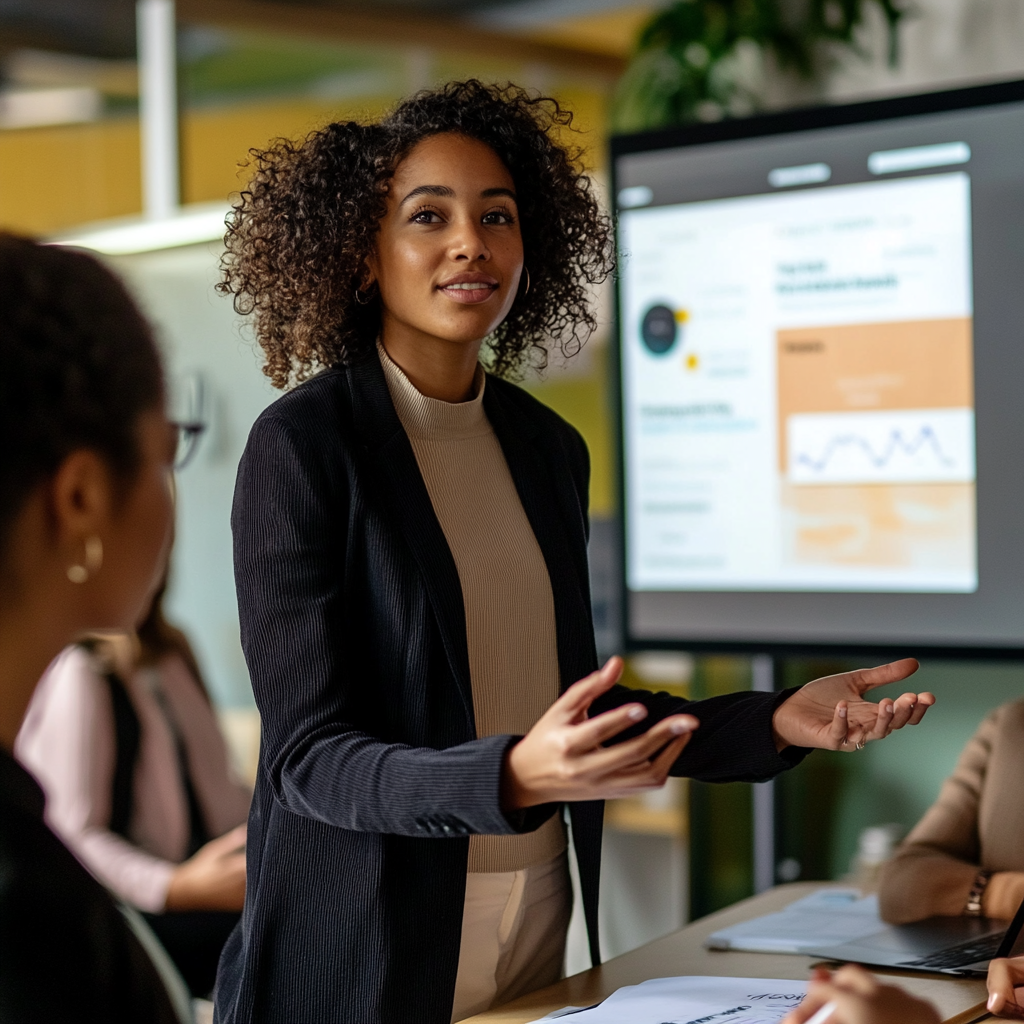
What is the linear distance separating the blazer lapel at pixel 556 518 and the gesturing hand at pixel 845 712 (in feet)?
0.76

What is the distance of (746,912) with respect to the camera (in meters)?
1.79

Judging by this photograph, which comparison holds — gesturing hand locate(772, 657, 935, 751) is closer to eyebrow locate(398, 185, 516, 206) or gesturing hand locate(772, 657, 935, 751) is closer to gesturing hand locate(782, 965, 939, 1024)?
gesturing hand locate(782, 965, 939, 1024)

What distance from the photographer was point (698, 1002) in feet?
4.31

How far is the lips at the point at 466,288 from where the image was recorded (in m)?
1.36

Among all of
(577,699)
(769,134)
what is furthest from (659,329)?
(577,699)

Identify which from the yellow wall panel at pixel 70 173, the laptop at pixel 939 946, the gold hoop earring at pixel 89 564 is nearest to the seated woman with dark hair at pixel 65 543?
A: the gold hoop earring at pixel 89 564

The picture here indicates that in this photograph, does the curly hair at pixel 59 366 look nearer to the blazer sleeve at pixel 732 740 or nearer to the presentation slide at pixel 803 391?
the blazer sleeve at pixel 732 740

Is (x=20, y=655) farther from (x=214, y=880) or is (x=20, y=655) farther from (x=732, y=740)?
(x=214, y=880)

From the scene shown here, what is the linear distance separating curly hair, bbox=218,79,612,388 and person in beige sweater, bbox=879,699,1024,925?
0.82 m

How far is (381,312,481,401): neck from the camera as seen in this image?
55.9 inches

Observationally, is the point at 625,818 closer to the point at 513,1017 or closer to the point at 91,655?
the point at 91,655

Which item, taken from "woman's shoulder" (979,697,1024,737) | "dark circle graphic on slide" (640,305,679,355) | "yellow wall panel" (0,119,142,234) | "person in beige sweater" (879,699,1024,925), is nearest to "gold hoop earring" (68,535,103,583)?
"person in beige sweater" (879,699,1024,925)

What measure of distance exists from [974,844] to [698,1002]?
2.42 feet

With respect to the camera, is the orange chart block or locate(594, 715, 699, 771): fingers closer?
locate(594, 715, 699, 771): fingers
